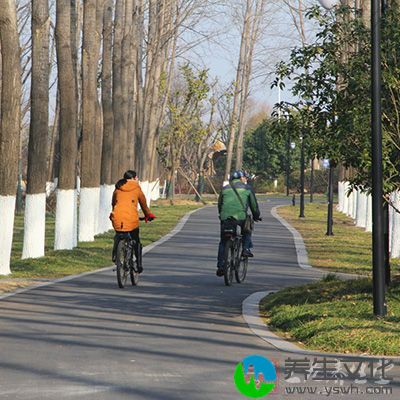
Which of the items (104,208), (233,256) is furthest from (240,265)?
(104,208)

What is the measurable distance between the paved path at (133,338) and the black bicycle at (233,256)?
0.71 ft

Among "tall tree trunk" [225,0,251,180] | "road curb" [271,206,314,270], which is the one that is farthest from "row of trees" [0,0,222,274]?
"tall tree trunk" [225,0,251,180]

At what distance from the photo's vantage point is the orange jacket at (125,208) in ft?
67.8

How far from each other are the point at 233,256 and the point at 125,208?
1.97m

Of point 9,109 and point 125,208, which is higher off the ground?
point 9,109

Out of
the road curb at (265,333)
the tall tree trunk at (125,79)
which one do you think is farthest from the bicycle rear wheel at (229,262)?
the tall tree trunk at (125,79)

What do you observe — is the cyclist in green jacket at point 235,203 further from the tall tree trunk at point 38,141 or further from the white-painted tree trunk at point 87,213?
the white-painted tree trunk at point 87,213

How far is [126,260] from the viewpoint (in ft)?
66.9

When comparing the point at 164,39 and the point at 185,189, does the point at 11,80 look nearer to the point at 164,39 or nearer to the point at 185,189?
the point at 164,39

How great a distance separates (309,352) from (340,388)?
2.41 metres

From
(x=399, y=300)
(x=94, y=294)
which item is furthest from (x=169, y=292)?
(x=399, y=300)

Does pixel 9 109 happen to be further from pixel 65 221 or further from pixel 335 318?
pixel 335 318

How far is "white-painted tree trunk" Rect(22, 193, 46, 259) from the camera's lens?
26.9 meters

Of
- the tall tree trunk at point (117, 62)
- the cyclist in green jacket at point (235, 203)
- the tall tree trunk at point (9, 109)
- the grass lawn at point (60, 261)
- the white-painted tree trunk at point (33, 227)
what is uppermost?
the tall tree trunk at point (117, 62)
